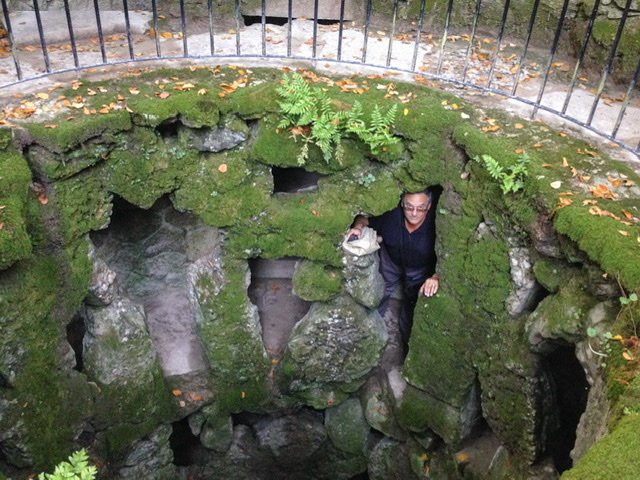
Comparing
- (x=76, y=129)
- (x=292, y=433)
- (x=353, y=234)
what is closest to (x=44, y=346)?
(x=76, y=129)

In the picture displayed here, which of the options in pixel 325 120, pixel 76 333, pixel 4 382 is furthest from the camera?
pixel 76 333

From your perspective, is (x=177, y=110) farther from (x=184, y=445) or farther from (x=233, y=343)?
(x=184, y=445)

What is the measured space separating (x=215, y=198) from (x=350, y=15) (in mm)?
4120

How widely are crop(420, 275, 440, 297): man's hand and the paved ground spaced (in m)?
1.98

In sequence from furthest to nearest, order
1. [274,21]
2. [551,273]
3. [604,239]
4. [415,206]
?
[274,21]
[415,206]
[551,273]
[604,239]

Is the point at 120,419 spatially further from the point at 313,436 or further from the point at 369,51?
the point at 369,51

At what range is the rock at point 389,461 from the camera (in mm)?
7930

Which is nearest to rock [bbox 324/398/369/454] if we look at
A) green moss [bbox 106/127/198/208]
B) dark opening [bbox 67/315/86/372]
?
dark opening [bbox 67/315/86/372]

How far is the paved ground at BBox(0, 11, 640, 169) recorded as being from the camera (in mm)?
6836

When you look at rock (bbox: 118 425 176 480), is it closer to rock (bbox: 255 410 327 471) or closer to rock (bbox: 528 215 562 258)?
rock (bbox: 255 410 327 471)

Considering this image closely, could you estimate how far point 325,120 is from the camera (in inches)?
231

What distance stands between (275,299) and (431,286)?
7.60ft

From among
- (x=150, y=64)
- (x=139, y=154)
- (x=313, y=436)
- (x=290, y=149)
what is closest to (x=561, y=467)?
(x=313, y=436)

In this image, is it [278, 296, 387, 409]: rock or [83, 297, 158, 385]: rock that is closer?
[83, 297, 158, 385]: rock
